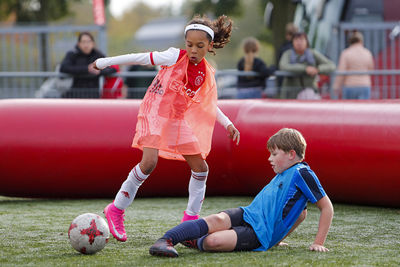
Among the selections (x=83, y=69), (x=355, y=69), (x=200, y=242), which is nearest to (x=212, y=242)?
(x=200, y=242)

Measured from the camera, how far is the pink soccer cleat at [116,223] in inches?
170

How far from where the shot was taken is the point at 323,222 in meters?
3.80

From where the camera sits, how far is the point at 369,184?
5617 mm

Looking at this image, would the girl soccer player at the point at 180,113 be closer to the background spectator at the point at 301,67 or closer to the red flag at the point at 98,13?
the background spectator at the point at 301,67

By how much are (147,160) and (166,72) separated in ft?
2.02

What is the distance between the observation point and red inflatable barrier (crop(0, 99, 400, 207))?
5891 mm

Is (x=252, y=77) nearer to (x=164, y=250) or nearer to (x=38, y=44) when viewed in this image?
(x=38, y=44)

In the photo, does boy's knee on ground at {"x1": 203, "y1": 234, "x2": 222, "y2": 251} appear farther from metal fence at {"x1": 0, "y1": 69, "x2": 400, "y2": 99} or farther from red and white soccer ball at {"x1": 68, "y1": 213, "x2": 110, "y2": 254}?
metal fence at {"x1": 0, "y1": 69, "x2": 400, "y2": 99}

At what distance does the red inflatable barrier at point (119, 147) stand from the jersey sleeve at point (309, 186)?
76.4 inches

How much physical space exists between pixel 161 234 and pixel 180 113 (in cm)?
83

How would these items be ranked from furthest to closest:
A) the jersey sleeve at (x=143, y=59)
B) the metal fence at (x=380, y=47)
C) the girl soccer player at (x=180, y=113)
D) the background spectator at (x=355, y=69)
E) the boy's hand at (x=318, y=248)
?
the metal fence at (x=380, y=47) → the background spectator at (x=355, y=69) → the girl soccer player at (x=180, y=113) → the jersey sleeve at (x=143, y=59) → the boy's hand at (x=318, y=248)

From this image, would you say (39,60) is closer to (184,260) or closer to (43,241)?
(43,241)

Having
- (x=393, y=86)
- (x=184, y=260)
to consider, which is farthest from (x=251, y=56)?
(x=184, y=260)

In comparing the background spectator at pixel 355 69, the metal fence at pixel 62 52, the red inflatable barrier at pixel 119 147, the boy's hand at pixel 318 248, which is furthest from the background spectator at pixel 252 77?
the boy's hand at pixel 318 248
